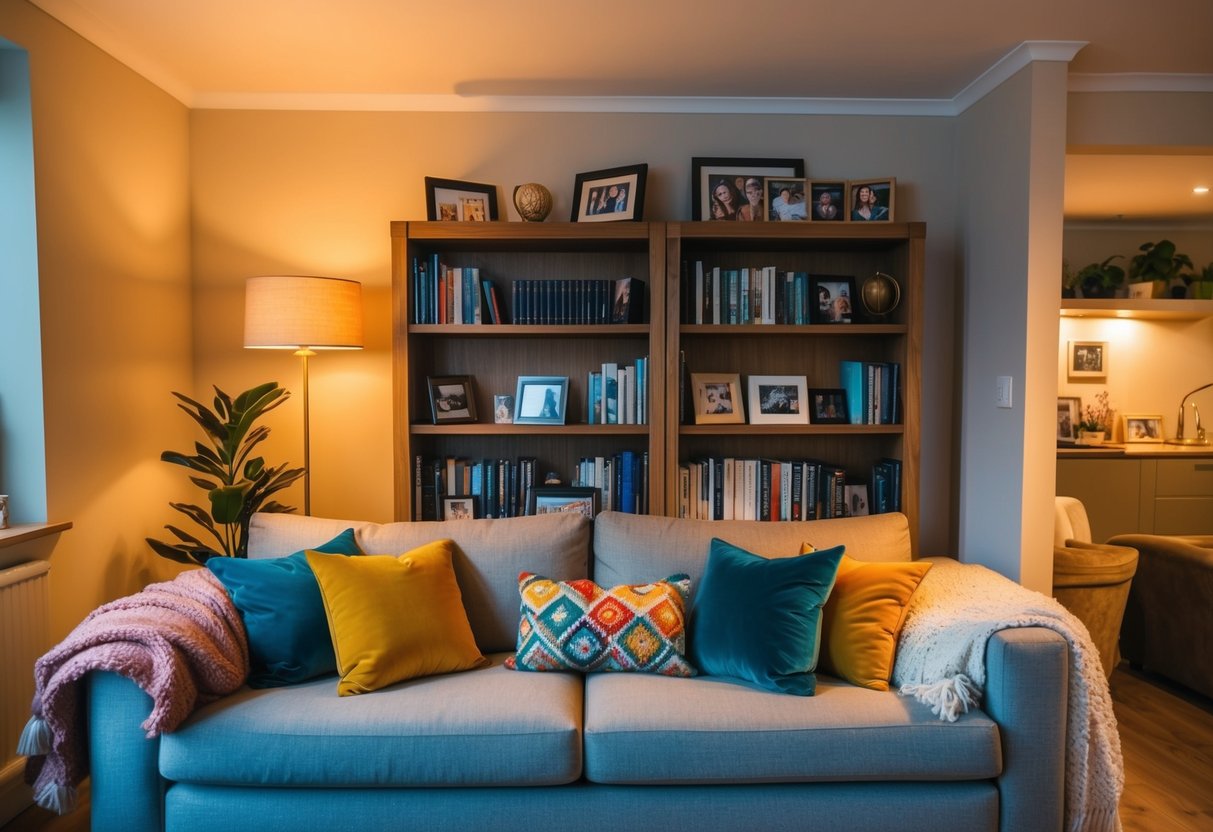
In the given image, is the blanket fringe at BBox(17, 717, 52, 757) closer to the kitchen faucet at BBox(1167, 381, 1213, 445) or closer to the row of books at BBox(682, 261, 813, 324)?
the row of books at BBox(682, 261, 813, 324)

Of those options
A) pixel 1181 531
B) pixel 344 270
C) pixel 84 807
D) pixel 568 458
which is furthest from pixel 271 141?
pixel 1181 531

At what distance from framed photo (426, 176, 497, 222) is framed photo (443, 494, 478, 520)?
1.16 meters

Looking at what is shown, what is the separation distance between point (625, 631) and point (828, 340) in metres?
1.82

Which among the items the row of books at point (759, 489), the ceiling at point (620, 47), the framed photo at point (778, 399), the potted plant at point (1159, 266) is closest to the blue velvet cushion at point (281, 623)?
the row of books at point (759, 489)

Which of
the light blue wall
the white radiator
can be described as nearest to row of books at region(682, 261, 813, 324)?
the light blue wall

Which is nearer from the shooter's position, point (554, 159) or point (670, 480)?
point (670, 480)

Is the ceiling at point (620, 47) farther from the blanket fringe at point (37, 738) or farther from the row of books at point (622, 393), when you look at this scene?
the blanket fringe at point (37, 738)

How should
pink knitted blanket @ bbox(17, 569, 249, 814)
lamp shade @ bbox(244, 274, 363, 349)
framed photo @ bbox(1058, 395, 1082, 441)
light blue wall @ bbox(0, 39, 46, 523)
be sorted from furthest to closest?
framed photo @ bbox(1058, 395, 1082, 441) → lamp shade @ bbox(244, 274, 363, 349) → light blue wall @ bbox(0, 39, 46, 523) → pink knitted blanket @ bbox(17, 569, 249, 814)

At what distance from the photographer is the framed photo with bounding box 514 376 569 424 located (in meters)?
3.44

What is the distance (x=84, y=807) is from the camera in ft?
8.34

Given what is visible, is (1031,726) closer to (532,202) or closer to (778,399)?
(778,399)

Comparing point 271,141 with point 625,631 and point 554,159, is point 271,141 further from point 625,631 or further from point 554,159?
point 625,631

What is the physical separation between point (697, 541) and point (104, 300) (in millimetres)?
2227

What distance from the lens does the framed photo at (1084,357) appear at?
631 centimetres
